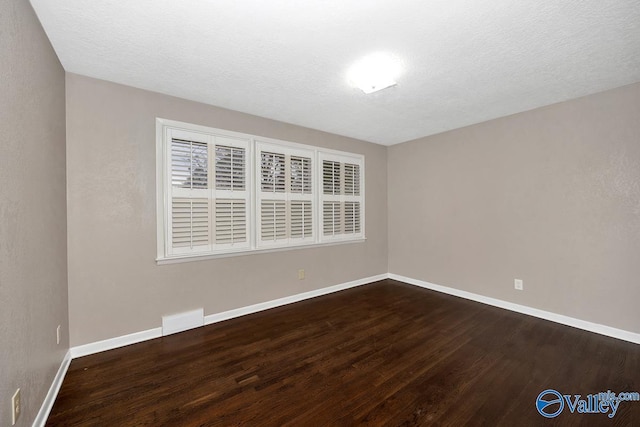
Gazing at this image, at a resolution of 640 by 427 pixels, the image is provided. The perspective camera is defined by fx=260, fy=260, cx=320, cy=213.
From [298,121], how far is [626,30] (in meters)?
3.00

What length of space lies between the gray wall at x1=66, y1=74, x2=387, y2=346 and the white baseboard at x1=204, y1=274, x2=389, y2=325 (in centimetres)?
8

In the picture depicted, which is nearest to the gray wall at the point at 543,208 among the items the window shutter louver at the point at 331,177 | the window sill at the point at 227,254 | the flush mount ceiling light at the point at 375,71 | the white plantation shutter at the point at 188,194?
the window shutter louver at the point at 331,177

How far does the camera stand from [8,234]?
128cm

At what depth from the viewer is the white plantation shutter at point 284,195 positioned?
337 cm

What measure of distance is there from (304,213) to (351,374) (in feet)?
7.20

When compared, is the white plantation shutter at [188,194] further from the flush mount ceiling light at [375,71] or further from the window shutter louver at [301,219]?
the flush mount ceiling light at [375,71]

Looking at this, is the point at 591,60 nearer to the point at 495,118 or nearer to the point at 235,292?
the point at 495,118

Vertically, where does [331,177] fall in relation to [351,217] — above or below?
above

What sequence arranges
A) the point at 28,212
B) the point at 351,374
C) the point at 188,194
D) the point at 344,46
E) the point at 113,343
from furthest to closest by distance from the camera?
the point at 188,194 < the point at 113,343 < the point at 351,374 < the point at 344,46 < the point at 28,212

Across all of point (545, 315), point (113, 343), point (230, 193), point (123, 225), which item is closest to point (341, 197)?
point (230, 193)

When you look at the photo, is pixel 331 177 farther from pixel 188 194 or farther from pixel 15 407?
pixel 15 407

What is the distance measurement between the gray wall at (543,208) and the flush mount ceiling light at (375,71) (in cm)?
208

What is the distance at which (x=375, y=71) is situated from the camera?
2.28m

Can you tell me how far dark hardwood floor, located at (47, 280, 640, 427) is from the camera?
166 cm
